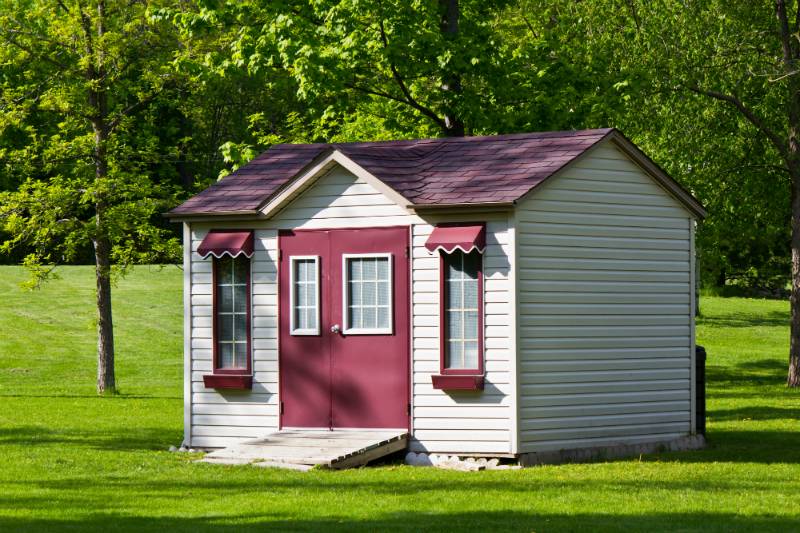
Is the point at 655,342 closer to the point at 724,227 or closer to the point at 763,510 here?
the point at 763,510

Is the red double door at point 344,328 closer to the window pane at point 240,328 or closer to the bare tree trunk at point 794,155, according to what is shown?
the window pane at point 240,328

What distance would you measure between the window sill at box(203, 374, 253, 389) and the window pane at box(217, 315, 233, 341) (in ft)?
1.77

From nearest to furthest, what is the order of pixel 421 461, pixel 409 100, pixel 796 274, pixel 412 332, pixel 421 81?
pixel 421 461 → pixel 412 332 → pixel 409 100 → pixel 421 81 → pixel 796 274

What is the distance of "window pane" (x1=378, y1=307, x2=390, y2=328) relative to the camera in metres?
11.8

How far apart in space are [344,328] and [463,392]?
183cm

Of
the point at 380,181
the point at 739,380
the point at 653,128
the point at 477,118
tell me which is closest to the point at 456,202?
the point at 380,181

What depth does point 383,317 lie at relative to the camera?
11.9m

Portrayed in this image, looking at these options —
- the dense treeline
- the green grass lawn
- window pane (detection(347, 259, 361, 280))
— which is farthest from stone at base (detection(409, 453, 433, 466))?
the dense treeline

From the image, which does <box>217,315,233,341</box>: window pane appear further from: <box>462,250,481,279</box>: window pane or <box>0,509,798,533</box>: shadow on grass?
<box>0,509,798,533</box>: shadow on grass

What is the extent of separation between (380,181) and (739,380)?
14564 millimetres

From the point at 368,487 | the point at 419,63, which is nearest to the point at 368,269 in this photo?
the point at 368,487

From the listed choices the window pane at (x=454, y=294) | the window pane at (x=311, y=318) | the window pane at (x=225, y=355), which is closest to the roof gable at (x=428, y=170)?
the window pane at (x=454, y=294)

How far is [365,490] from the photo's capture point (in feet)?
30.9

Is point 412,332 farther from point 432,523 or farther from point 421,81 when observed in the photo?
point 421,81
